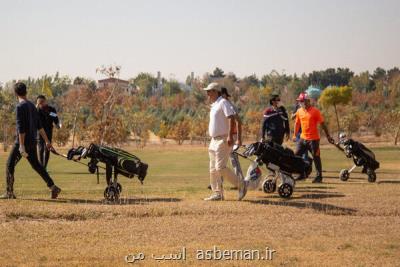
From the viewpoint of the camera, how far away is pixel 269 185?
521 inches

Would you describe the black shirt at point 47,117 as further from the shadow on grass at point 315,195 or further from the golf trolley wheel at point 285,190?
the golf trolley wheel at point 285,190

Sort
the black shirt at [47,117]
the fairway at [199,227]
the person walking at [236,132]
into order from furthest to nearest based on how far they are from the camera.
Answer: the black shirt at [47,117]
the person walking at [236,132]
the fairway at [199,227]

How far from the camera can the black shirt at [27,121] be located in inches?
473

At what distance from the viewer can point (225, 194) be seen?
13.3 m

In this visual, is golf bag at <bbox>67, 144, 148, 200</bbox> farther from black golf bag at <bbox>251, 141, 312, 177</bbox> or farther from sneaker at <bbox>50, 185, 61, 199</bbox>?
black golf bag at <bbox>251, 141, 312, 177</bbox>

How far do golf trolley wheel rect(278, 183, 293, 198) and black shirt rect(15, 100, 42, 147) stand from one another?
4.65 m

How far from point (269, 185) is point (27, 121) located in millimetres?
4791

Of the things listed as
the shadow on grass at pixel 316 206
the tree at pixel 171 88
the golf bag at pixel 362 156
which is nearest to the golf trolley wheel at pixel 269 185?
the shadow on grass at pixel 316 206

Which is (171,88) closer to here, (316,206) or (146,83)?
(146,83)

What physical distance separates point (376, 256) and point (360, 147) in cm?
843

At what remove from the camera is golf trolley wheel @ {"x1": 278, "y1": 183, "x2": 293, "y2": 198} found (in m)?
12.6

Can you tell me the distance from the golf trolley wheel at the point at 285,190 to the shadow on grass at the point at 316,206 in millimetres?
503

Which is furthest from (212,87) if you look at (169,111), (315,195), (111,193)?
(169,111)

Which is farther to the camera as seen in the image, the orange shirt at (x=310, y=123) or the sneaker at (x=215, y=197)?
the orange shirt at (x=310, y=123)
